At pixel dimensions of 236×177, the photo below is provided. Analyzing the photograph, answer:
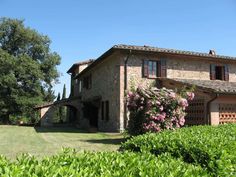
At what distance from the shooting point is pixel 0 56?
34.9m

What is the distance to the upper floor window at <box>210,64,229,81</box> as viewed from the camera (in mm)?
22156

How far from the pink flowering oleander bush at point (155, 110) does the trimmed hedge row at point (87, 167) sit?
8.96 meters

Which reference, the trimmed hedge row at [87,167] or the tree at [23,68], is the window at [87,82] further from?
the trimmed hedge row at [87,167]

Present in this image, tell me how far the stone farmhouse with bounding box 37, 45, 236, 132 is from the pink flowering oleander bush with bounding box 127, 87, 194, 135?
3.22 metres

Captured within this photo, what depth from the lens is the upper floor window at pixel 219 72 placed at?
22.2m

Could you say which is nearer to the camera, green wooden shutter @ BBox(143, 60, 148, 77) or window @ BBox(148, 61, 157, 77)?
green wooden shutter @ BBox(143, 60, 148, 77)

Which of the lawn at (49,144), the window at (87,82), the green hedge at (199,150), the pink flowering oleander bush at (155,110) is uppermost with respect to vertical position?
the window at (87,82)

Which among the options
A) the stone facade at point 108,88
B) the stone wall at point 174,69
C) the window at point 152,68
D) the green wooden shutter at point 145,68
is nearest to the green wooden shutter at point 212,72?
the stone wall at point 174,69

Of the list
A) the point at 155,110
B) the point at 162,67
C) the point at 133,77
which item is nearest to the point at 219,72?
the point at 162,67

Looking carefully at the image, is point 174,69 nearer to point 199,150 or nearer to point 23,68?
point 199,150

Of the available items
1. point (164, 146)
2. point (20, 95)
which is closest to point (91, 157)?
point (164, 146)

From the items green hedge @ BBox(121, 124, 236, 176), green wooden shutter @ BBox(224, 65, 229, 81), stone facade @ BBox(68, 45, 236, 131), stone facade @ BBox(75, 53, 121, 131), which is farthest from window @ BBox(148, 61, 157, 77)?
green hedge @ BBox(121, 124, 236, 176)

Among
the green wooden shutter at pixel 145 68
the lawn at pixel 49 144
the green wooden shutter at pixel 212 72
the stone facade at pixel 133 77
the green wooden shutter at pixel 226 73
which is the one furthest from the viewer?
the green wooden shutter at pixel 226 73

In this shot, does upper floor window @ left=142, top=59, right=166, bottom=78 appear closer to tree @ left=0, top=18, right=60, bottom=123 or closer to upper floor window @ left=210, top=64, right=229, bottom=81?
upper floor window @ left=210, top=64, right=229, bottom=81
